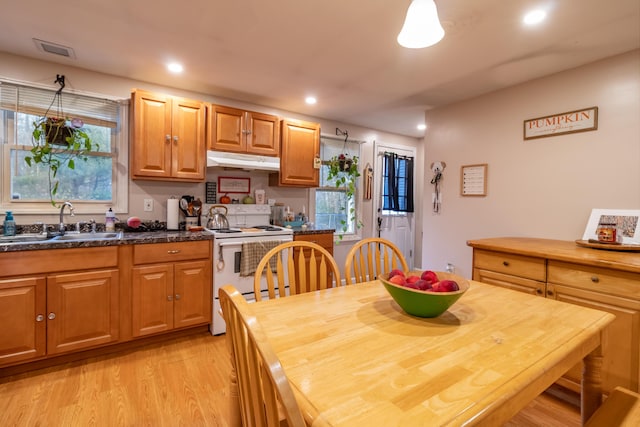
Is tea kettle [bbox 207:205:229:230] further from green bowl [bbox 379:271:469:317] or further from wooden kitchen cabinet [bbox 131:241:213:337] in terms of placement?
green bowl [bbox 379:271:469:317]

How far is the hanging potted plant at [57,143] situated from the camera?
2.40 metres

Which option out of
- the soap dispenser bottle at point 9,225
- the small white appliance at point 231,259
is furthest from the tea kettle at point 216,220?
the soap dispenser bottle at point 9,225

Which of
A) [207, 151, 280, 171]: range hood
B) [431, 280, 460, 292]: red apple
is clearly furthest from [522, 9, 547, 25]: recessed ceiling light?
[207, 151, 280, 171]: range hood

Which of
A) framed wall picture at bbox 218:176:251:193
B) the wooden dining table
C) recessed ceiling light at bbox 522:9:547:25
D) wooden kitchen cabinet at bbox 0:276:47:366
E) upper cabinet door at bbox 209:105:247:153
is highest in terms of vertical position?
recessed ceiling light at bbox 522:9:547:25

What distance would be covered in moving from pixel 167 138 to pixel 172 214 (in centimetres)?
69

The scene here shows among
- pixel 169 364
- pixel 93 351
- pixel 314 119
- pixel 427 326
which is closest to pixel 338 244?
pixel 314 119

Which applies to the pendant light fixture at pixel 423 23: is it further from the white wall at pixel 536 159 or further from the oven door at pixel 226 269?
the oven door at pixel 226 269

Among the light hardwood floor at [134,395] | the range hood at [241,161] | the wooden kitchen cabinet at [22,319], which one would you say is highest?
the range hood at [241,161]

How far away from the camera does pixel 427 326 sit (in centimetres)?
106

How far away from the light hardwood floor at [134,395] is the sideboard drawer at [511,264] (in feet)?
2.51

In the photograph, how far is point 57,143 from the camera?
2.46 metres

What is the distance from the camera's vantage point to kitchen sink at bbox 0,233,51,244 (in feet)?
7.09

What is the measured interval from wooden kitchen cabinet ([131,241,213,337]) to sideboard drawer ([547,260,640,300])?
2.56 metres

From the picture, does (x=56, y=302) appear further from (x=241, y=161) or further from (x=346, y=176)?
(x=346, y=176)
